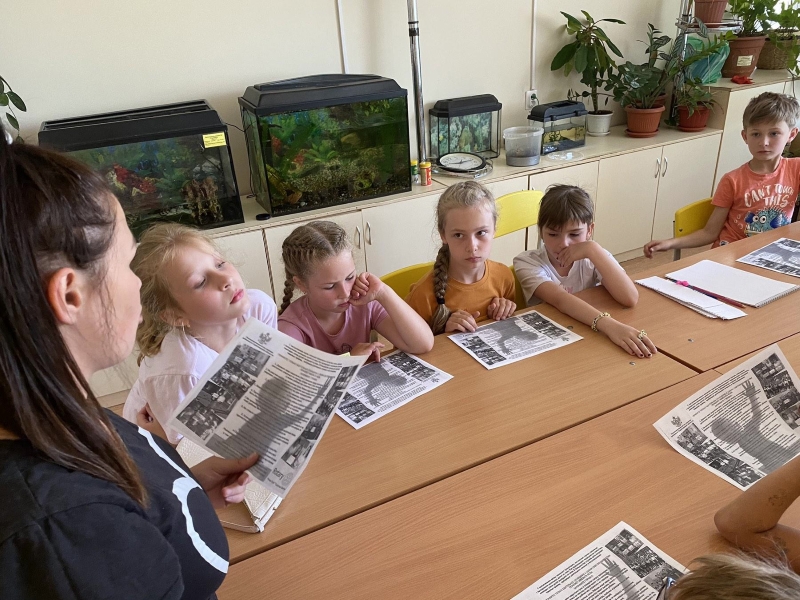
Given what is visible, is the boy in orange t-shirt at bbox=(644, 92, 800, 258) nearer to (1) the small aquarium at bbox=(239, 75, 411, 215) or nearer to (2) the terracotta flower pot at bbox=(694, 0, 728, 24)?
(1) the small aquarium at bbox=(239, 75, 411, 215)

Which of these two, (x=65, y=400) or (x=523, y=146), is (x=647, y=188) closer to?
(x=523, y=146)

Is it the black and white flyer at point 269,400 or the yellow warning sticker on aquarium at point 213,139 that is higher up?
the yellow warning sticker on aquarium at point 213,139

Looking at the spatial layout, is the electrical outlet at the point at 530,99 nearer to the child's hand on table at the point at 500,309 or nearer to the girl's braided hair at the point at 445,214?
the girl's braided hair at the point at 445,214

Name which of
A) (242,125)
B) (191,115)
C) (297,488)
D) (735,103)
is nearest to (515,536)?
(297,488)

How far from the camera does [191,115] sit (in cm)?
227

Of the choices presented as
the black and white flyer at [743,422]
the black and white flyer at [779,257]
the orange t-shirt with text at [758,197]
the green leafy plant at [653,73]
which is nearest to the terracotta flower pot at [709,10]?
the green leafy plant at [653,73]

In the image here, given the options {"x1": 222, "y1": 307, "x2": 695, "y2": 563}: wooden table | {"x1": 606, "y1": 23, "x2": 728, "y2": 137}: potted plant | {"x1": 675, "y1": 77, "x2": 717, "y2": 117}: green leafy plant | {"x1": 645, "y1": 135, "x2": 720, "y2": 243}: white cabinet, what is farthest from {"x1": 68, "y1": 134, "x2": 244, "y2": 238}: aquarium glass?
{"x1": 675, "y1": 77, "x2": 717, "y2": 117}: green leafy plant

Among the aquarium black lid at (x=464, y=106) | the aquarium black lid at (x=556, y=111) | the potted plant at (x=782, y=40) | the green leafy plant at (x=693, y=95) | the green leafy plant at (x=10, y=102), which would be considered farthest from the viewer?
the potted plant at (x=782, y=40)

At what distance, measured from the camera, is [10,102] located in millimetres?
2268

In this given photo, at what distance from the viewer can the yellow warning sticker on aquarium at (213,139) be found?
2279 mm

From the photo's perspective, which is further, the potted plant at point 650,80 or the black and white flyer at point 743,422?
the potted plant at point 650,80

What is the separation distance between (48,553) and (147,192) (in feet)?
6.94

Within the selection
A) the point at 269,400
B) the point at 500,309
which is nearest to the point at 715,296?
the point at 500,309

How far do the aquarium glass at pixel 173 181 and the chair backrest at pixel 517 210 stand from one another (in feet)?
3.66
